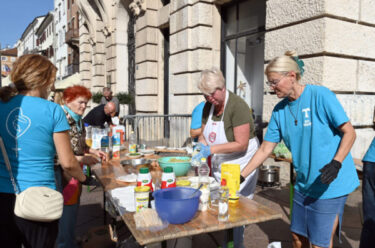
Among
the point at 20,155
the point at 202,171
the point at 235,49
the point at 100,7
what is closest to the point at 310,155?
the point at 202,171

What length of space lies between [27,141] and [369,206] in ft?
9.16

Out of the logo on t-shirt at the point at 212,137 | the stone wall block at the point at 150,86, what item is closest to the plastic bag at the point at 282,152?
the logo on t-shirt at the point at 212,137

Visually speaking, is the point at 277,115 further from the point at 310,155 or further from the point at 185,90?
the point at 185,90

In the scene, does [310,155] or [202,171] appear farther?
[202,171]

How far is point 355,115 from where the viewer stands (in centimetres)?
492

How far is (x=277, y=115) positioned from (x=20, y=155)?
6.48ft

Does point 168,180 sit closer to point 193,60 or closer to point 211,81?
point 211,81

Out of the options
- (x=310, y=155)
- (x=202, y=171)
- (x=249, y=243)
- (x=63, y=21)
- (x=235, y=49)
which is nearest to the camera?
(x=310, y=155)

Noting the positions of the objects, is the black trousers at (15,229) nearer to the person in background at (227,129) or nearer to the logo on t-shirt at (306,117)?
the person in background at (227,129)

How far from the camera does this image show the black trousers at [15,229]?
1.81 metres

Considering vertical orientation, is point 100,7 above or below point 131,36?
above

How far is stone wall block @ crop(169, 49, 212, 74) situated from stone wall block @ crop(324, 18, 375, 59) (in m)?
3.46

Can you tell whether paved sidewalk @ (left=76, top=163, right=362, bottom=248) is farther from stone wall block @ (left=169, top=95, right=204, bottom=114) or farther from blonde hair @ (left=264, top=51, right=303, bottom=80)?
stone wall block @ (left=169, top=95, right=204, bottom=114)

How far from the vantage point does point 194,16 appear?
25.1 feet
